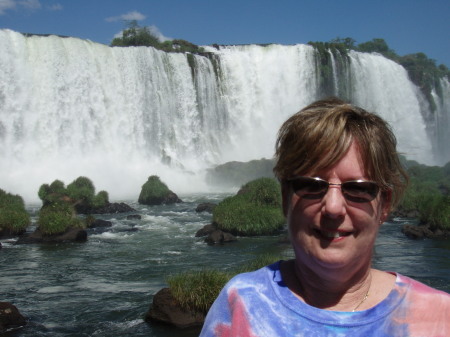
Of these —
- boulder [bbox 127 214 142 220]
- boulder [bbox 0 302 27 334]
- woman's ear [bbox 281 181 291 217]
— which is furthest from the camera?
boulder [bbox 127 214 142 220]

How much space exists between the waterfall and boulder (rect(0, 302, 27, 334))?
61.2 ft

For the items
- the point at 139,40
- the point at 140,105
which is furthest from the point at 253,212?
the point at 139,40

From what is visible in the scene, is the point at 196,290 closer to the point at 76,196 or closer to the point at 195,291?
the point at 195,291

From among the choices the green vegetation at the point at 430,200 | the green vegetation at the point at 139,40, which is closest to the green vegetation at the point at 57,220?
the green vegetation at the point at 430,200

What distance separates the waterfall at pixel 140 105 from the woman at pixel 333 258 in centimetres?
2597

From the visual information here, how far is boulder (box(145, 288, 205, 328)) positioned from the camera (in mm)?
7938

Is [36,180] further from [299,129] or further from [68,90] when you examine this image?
[299,129]

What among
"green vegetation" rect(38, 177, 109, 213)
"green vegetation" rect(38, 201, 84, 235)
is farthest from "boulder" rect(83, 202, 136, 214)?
"green vegetation" rect(38, 201, 84, 235)

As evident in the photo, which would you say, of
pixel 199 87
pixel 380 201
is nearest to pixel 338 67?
pixel 199 87

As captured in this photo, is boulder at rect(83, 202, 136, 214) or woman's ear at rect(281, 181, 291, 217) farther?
boulder at rect(83, 202, 136, 214)

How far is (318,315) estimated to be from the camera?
1.57 m

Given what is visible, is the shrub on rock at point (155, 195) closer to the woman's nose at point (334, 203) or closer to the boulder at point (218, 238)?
the boulder at point (218, 238)

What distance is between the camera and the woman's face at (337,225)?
5.25ft

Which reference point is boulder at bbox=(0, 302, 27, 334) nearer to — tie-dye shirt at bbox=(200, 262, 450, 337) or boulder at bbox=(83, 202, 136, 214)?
tie-dye shirt at bbox=(200, 262, 450, 337)
